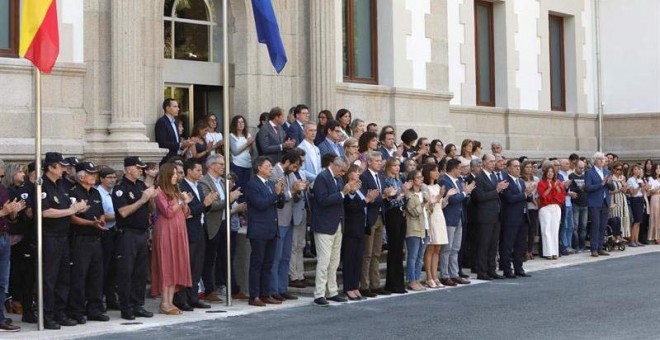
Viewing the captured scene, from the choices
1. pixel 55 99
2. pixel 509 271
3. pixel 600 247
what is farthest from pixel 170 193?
pixel 600 247

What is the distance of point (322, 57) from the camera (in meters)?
20.8

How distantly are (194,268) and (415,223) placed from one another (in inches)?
139

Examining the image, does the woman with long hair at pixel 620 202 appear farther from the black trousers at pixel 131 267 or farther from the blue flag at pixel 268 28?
the black trousers at pixel 131 267

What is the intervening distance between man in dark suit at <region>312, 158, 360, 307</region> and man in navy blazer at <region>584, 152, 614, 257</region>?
827cm

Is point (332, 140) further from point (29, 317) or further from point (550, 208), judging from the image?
point (550, 208)

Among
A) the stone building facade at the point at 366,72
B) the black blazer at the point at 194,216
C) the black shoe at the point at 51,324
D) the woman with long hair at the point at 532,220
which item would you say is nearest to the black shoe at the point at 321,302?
the black blazer at the point at 194,216

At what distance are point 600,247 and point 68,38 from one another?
11.1 metres

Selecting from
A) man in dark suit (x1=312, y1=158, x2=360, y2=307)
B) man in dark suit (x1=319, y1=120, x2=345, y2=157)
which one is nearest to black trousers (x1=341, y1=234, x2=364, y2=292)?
man in dark suit (x1=312, y1=158, x2=360, y2=307)

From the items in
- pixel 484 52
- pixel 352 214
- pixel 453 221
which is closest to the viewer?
pixel 352 214

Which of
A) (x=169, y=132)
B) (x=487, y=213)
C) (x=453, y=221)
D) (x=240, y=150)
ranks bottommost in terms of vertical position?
(x=453, y=221)

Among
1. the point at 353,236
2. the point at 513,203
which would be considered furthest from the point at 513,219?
the point at 353,236

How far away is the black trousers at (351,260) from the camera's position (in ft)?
53.5

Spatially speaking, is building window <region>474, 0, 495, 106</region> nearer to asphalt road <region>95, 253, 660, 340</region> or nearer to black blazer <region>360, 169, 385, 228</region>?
asphalt road <region>95, 253, 660, 340</region>

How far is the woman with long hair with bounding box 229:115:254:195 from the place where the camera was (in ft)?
60.1
